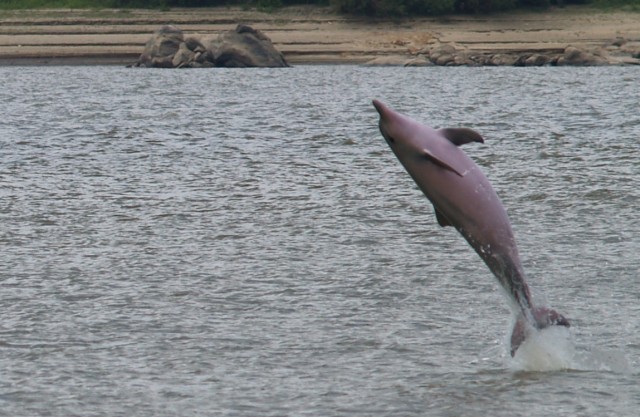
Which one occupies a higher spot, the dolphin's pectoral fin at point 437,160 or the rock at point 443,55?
the rock at point 443,55

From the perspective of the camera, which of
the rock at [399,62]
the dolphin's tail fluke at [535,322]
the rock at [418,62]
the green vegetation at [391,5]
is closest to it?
the dolphin's tail fluke at [535,322]

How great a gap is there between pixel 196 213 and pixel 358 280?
5398mm

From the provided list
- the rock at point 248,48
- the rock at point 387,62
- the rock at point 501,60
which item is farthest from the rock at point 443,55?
the rock at point 248,48

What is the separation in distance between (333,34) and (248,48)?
5.74 metres

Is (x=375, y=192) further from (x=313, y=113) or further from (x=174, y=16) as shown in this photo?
(x=174, y=16)

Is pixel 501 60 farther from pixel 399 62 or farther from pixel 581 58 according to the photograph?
pixel 399 62

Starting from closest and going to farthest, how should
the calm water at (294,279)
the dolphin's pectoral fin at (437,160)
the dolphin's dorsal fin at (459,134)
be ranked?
the dolphin's dorsal fin at (459,134) → the dolphin's pectoral fin at (437,160) → the calm water at (294,279)

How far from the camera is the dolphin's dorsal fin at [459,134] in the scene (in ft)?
28.8

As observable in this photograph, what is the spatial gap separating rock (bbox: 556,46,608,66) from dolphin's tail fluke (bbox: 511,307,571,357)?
206 ft

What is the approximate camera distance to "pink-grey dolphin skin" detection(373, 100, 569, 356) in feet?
29.5

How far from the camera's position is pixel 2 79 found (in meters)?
65.4

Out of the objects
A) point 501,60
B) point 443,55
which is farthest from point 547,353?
point 501,60

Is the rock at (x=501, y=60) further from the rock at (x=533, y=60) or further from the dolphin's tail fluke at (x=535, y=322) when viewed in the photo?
the dolphin's tail fluke at (x=535, y=322)

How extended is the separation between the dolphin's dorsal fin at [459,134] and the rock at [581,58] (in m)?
63.9
